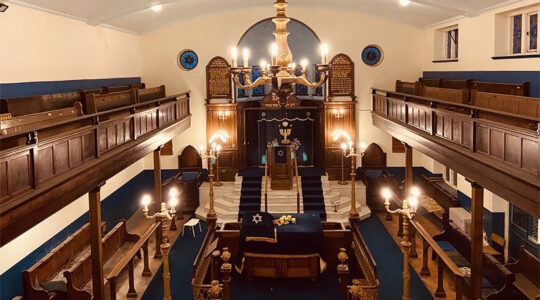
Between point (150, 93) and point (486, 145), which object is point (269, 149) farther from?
point (486, 145)

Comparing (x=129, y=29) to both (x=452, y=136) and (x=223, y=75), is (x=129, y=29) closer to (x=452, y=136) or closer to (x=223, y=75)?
(x=223, y=75)

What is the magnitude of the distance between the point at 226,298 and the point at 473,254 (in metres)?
4.89

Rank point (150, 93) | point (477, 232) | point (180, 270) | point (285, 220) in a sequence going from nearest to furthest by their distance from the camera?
point (477, 232) < point (285, 220) < point (180, 270) < point (150, 93)

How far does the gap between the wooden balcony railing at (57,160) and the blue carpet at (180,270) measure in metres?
3.23

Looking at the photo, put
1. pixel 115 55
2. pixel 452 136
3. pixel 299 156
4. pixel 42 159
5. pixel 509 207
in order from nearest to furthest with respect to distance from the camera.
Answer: pixel 42 159, pixel 452 136, pixel 509 207, pixel 115 55, pixel 299 156

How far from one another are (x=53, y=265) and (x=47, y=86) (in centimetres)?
423

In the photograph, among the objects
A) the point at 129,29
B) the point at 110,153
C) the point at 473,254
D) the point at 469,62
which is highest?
the point at 129,29

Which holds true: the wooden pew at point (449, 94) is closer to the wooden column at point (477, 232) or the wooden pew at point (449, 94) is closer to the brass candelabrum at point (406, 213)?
the wooden column at point (477, 232)

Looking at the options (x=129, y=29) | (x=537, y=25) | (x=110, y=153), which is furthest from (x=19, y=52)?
(x=537, y=25)

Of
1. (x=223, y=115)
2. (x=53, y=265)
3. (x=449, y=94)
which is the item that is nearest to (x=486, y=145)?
(x=449, y=94)

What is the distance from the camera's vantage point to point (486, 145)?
28.8 feet

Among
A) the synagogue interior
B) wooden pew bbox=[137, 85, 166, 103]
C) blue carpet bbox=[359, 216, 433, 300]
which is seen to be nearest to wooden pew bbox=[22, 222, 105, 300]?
the synagogue interior

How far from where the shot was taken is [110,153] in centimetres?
1020

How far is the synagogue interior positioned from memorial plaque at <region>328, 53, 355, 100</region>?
1.7 inches
